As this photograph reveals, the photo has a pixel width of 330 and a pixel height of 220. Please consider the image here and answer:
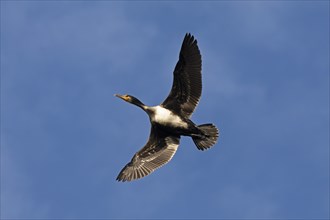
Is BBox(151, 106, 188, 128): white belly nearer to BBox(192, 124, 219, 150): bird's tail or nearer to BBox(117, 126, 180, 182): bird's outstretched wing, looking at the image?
BBox(117, 126, 180, 182): bird's outstretched wing

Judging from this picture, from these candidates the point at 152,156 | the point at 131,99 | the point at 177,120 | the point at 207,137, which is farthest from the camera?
the point at 131,99

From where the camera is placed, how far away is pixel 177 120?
34.3m

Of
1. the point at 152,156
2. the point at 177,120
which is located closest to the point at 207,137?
the point at 177,120

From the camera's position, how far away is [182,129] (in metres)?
34.3

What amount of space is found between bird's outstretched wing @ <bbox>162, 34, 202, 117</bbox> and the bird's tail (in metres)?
0.56

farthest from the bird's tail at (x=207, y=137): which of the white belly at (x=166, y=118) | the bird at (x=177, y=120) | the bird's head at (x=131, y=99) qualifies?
the bird's head at (x=131, y=99)

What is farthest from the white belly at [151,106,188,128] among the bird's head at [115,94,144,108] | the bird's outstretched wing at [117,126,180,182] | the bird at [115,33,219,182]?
the bird's head at [115,94,144,108]

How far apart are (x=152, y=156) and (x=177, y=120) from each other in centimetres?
120

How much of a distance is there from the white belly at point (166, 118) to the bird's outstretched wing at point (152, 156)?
1.30ft

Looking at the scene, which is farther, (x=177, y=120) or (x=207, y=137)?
(x=207, y=137)

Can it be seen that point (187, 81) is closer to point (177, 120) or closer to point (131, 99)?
point (177, 120)

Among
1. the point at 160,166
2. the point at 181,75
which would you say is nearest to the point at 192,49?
the point at 181,75

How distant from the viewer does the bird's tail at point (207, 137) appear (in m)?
34.5

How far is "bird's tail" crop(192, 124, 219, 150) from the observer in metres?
34.5
